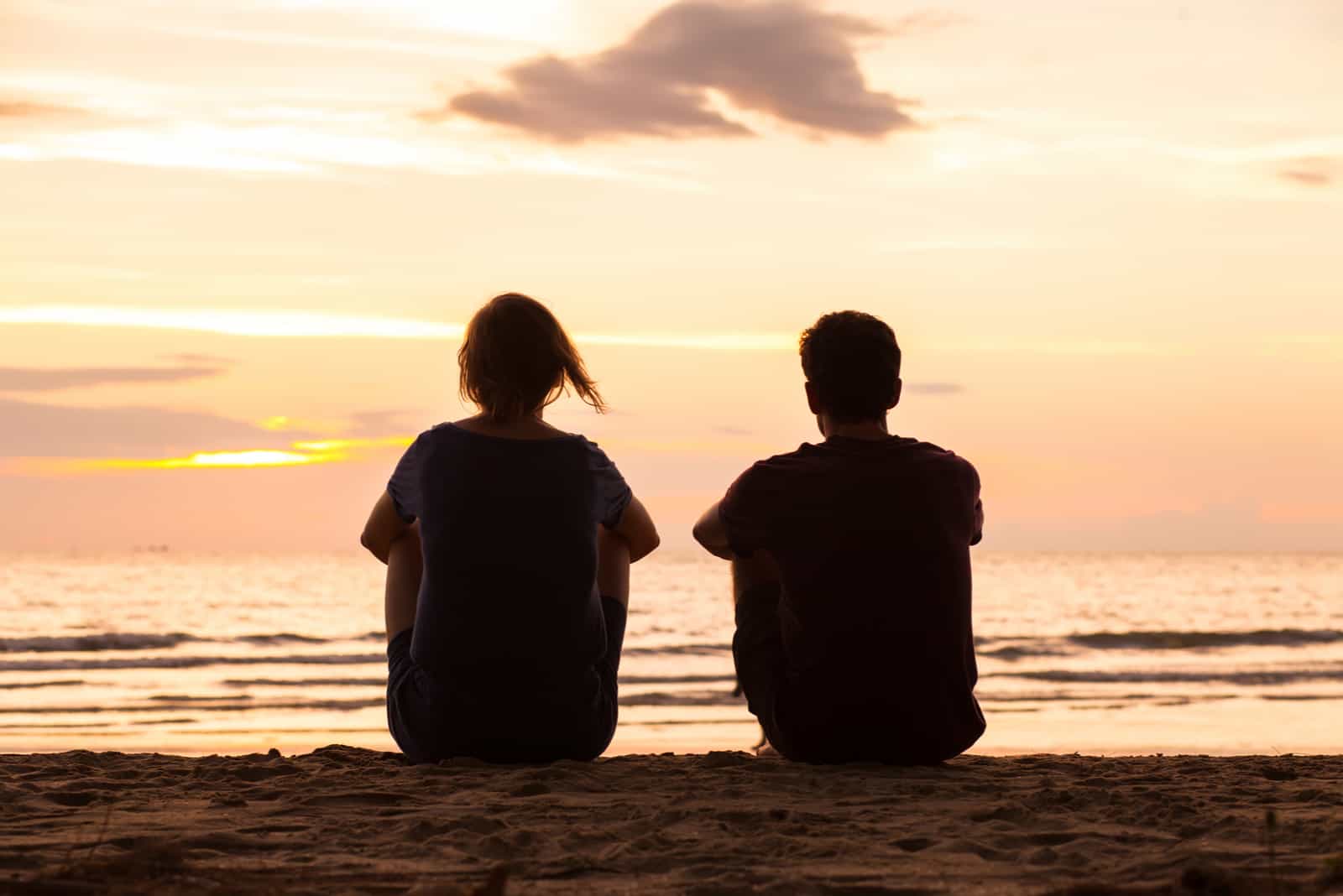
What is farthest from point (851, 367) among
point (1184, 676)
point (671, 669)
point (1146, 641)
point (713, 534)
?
point (1146, 641)

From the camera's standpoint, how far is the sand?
2.97 metres

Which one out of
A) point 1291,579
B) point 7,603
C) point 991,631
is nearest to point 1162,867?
point 991,631

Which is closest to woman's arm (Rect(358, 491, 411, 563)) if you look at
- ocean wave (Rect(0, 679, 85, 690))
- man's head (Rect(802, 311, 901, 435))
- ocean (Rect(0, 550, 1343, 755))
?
man's head (Rect(802, 311, 901, 435))

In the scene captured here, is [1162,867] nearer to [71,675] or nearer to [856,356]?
[856,356]

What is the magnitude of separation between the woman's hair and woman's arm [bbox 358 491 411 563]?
1.51ft

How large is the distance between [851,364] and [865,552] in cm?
58

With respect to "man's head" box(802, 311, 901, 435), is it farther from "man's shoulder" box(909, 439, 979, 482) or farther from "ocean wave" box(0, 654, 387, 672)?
"ocean wave" box(0, 654, 387, 672)

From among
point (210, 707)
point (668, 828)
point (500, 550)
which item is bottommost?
point (210, 707)

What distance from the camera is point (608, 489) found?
4.62 m

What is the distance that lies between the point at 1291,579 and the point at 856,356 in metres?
46.5

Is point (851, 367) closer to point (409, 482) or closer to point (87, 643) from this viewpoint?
point (409, 482)

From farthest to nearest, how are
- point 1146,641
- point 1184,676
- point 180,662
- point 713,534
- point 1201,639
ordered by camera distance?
point 1201,639, point 1146,641, point 180,662, point 1184,676, point 713,534

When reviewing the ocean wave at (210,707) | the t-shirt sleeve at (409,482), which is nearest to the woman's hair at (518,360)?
the t-shirt sleeve at (409,482)

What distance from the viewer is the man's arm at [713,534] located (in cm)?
436
